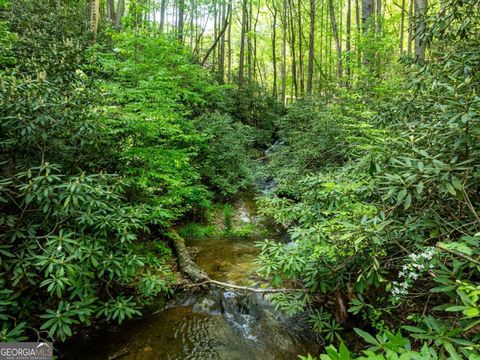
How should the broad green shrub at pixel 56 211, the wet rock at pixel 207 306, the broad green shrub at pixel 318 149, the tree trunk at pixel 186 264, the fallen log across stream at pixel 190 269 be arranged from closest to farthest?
1. the broad green shrub at pixel 56 211
2. the wet rock at pixel 207 306
3. the fallen log across stream at pixel 190 269
4. the tree trunk at pixel 186 264
5. the broad green shrub at pixel 318 149

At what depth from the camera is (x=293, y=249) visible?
11.1 feet

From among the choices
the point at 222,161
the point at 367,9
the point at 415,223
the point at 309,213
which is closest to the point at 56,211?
the point at 309,213

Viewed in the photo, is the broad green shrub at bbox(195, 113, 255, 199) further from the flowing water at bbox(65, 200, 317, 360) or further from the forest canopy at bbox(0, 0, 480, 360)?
the flowing water at bbox(65, 200, 317, 360)

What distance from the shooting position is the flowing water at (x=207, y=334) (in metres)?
3.35

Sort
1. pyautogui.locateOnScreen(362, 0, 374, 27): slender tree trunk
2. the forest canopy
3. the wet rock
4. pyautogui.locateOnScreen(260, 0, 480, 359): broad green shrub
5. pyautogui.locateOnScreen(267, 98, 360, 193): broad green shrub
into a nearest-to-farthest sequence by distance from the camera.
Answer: pyautogui.locateOnScreen(260, 0, 480, 359): broad green shrub
the forest canopy
the wet rock
pyautogui.locateOnScreen(267, 98, 360, 193): broad green shrub
pyautogui.locateOnScreen(362, 0, 374, 27): slender tree trunk

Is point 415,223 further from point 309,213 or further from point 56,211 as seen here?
point 56,211

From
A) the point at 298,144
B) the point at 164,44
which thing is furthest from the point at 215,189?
the point at 164,44

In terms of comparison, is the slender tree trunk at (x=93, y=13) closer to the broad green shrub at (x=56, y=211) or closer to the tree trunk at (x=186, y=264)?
the broad green shrub at (x=56, y=211)

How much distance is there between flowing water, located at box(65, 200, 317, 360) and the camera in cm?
335

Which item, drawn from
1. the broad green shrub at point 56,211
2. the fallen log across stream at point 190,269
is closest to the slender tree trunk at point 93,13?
the broad green shrub at point 56,211

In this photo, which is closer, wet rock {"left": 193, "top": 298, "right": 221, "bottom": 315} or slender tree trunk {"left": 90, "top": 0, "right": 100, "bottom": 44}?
wet rock {"left": 193, "top": 298, "right": 221, "bottom": 315}

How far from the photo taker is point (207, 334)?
3.75 meters

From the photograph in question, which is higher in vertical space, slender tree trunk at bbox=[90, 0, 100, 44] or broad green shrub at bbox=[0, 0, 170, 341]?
slender tree trunk at bbox=[90, 0, 100, 44]

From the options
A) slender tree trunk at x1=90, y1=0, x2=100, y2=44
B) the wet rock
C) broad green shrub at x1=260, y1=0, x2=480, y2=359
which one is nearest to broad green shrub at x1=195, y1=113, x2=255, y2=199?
slender tree trunk at x1=90, y1=0, x2=100, y2=44
